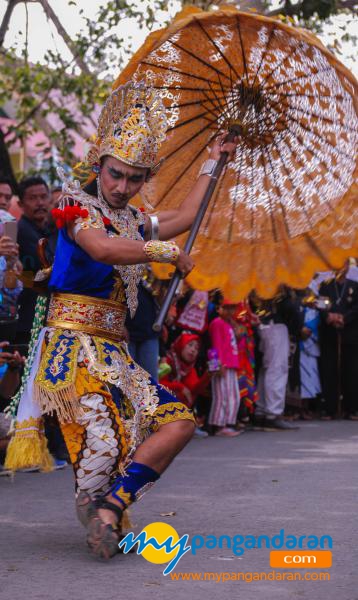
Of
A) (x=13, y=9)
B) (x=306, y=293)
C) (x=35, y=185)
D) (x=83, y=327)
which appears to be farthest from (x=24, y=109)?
(x=83, y=327)

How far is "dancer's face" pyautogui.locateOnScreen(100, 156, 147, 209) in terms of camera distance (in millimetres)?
5266

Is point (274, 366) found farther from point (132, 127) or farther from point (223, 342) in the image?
point (132, 127)

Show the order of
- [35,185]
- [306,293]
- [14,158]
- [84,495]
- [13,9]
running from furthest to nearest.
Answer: [14,158], [13,9], [306,293], [35,185], [84,495]

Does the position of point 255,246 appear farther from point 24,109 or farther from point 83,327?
point 24,109

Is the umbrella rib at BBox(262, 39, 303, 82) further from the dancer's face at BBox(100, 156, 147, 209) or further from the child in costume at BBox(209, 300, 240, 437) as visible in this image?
the child in costume at BBox(209, 300, 240, 437)

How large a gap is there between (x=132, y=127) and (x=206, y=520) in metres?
2.14

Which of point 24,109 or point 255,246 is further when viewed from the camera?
point 24,109

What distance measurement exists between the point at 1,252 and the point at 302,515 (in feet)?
8.33

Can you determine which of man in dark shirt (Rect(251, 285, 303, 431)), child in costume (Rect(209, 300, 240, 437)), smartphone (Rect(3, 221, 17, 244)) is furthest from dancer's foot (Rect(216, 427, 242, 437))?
smartphone (Rect(3, 221, 17, 244))

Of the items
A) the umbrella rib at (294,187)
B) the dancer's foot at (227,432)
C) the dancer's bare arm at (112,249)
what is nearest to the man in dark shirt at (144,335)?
the dancer's foot at (227,432)

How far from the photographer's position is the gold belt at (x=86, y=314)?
5273 mm

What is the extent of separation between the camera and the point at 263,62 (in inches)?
238

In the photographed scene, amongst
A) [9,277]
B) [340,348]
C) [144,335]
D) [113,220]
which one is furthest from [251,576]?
[340,348]

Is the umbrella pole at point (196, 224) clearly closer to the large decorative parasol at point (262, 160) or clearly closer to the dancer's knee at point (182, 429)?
the large decorative parasol at point (262, 160)
